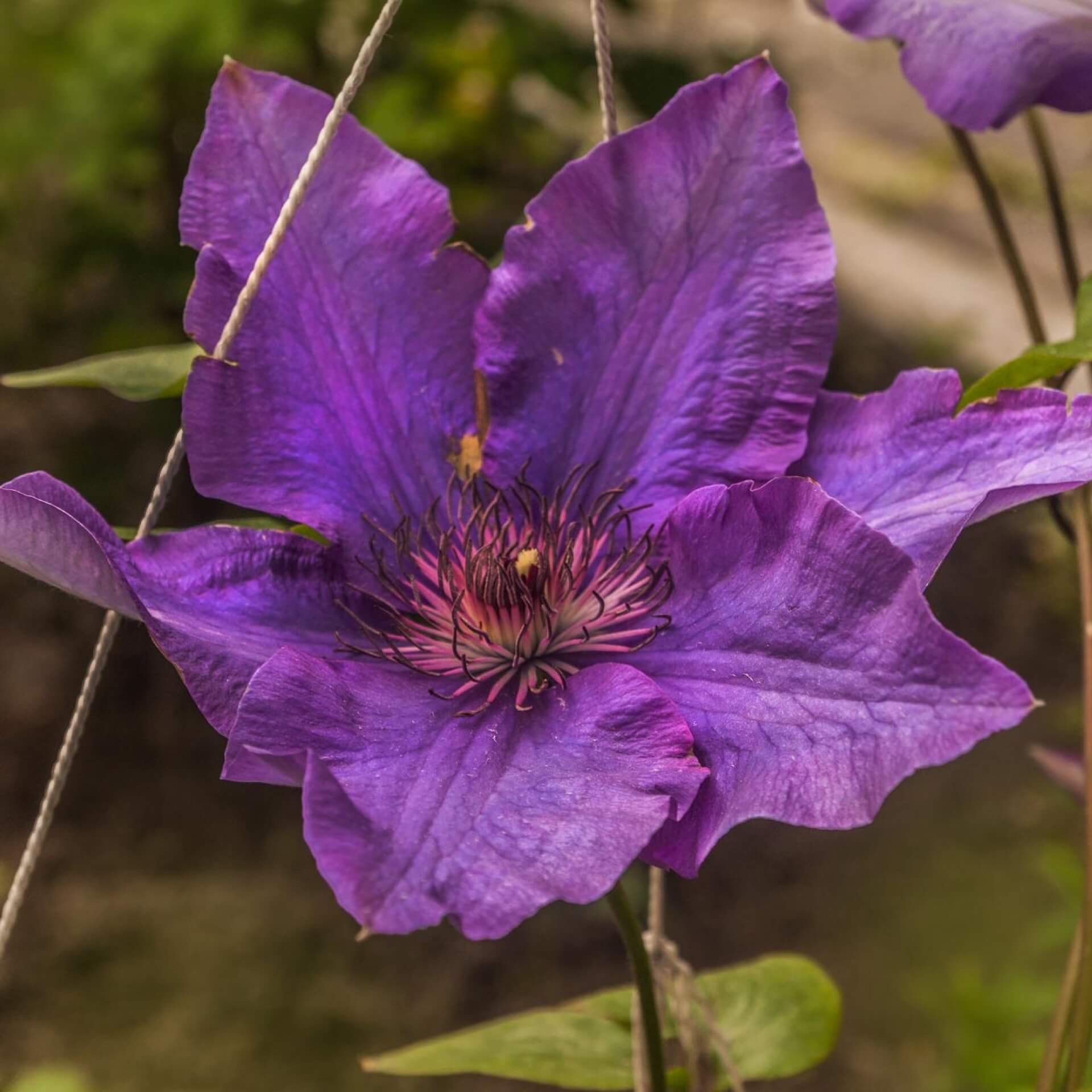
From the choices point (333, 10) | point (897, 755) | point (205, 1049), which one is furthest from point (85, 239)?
point (897, 755)

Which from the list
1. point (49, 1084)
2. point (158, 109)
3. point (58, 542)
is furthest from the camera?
point (158, 109)

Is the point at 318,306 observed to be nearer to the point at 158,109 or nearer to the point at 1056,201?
the point at 1056,201

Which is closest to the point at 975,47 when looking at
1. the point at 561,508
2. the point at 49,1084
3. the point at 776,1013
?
the point at 561,508

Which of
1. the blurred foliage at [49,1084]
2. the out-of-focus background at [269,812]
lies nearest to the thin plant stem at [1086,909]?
the blurred foliage at [49,1084]

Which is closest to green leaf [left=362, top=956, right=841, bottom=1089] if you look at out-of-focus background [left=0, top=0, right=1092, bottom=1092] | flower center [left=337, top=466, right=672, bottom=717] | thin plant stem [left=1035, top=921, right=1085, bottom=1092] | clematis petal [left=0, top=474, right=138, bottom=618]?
thin plant stem [left=1035, top=921, right=1085, bottom=1092]

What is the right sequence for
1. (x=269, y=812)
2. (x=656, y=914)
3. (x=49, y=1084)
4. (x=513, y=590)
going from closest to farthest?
(x=513, y=590)
(x=656, y=914)
(x=49, y=1084)
(x=269, y=812)

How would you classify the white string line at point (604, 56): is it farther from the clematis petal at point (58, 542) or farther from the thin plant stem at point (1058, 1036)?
the thin plant stem at point (1058, 1036)

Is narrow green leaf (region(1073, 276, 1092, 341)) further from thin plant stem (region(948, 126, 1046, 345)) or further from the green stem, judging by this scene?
the green stem
